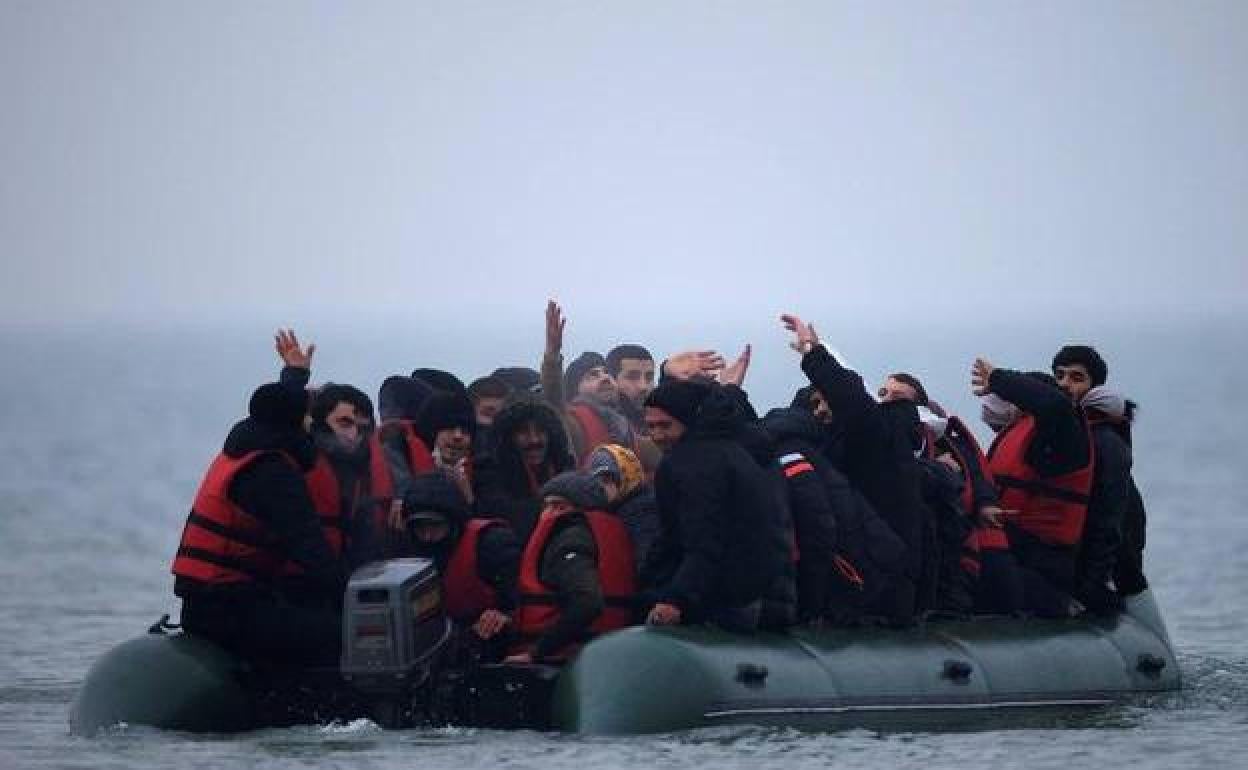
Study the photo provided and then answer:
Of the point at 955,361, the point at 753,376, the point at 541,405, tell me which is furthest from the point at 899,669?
the point at 955,361

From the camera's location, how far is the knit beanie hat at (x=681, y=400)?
1855cm

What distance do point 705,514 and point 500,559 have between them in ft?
4.06

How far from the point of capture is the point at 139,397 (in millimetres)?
119062

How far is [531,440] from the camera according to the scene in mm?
19516

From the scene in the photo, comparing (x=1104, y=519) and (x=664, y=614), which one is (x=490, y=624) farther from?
(x=1104, y=519)

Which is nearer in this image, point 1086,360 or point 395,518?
point 395,518

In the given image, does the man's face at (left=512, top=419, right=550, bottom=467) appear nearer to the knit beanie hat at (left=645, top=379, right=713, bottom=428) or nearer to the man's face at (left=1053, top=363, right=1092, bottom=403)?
the knit beanie hat at (left=645, top=379, right=713, bottom=428)

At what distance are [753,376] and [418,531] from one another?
130117 mm

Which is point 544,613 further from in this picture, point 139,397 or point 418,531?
point 139,397

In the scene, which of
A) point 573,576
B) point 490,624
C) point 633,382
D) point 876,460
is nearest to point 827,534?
point 876,460

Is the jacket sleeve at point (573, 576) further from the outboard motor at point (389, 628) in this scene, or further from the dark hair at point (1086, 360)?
the dark hair at point (1086, 360)

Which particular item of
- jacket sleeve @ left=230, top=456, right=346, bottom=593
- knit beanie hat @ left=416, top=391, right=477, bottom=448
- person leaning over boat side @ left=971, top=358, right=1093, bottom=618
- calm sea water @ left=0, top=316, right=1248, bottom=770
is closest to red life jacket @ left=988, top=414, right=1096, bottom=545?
person leaning over boat side @ left=971, top=358, right=1093, bottom=618

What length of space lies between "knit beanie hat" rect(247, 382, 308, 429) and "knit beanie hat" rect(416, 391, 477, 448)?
1214 millimetres

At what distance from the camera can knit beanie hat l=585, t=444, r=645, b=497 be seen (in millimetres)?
18719
